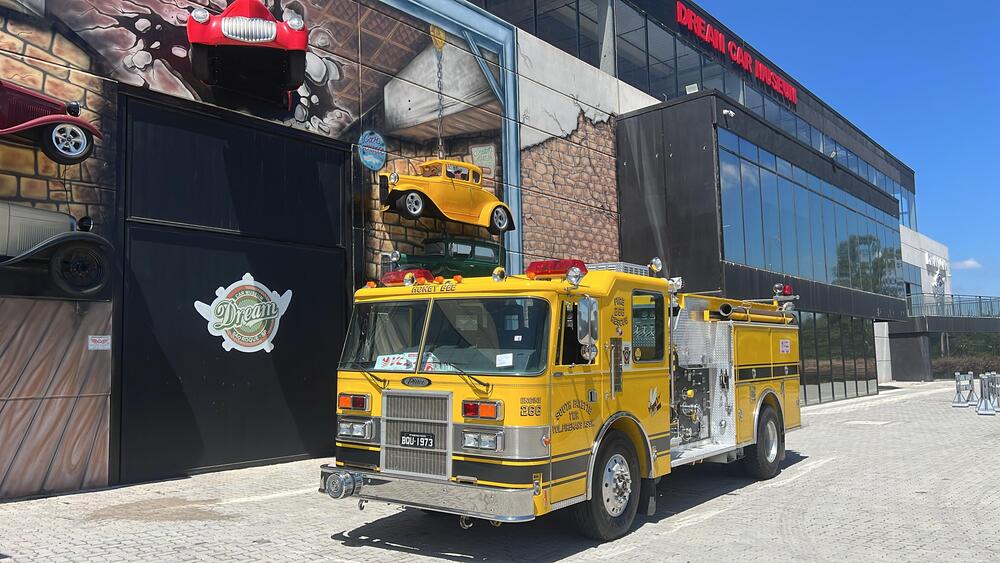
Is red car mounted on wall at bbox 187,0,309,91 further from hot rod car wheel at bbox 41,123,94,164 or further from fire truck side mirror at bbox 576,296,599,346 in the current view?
fire truck side mirror at bbox 576,296,599,346

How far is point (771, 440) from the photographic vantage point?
35.1ft

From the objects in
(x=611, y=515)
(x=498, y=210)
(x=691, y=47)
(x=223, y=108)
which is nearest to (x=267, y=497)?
(x=611, y=515)

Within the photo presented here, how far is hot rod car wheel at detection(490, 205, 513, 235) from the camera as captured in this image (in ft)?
48.8

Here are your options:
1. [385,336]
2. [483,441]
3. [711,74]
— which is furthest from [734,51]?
[483,441]

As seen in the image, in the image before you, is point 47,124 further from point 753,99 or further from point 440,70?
point 753,99

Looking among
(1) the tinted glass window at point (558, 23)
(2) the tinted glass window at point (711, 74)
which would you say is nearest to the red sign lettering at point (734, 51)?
(2) the tinted glass window at point (711, 74)

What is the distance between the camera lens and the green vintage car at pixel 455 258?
14.0 metres

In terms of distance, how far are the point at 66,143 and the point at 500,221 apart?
26.3 ft

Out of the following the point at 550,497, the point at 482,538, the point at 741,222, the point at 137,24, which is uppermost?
the point at 137,24

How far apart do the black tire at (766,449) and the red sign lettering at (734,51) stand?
51.2 ft

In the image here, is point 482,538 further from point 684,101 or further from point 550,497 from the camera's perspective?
point 684,101

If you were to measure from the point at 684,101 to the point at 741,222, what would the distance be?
3.55 metres

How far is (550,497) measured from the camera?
6.12 m

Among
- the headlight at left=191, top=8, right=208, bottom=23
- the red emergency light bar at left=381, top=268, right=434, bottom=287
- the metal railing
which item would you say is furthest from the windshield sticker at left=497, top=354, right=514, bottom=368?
the metal railing
